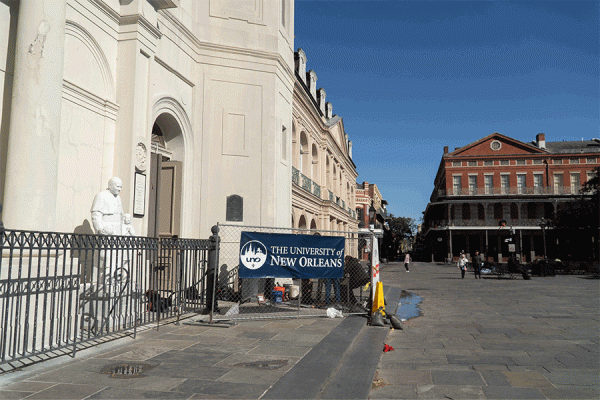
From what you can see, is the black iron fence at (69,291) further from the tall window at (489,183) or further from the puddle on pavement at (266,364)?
the tall window at (489,183)

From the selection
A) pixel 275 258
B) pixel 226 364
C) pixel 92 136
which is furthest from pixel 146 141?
pixel 226 364

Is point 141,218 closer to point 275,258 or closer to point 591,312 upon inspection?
point 275,258

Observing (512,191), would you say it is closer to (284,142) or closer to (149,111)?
(284,142)

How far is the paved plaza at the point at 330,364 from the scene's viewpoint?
4593 mm

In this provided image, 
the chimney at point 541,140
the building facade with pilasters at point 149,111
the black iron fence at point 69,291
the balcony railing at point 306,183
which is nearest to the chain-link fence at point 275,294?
the building facade with pilasters at point 149,111

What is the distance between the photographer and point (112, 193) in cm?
773

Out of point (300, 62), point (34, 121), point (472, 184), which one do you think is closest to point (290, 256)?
point (34, 121)

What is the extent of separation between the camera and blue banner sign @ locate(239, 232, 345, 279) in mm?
9086

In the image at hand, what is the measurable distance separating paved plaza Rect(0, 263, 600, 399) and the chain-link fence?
2.90ft

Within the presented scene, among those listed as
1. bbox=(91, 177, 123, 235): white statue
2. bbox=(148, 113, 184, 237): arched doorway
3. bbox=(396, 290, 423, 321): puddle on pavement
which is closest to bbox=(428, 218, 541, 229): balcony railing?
bbox=(396, 290, 423, 321): puddle on pavement

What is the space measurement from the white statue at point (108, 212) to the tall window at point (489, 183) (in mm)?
52514

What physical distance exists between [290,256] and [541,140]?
5460cm

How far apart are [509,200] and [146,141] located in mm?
51235

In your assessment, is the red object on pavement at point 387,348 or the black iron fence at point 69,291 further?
the red object on pavement at point 387,348
